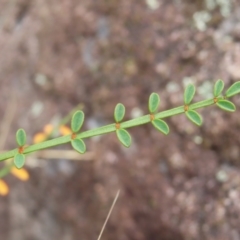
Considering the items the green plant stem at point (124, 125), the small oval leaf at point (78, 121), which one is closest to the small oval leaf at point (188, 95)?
the green plant stem at point (124, 125)

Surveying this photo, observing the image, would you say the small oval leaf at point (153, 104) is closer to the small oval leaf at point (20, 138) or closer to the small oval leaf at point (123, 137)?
the small oval leaf at point (123, 137)

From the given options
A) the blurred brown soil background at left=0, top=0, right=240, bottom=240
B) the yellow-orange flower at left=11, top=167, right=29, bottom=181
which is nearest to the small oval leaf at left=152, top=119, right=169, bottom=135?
the blurred brown soil background at left=0, top=0, right=240, bottom=240

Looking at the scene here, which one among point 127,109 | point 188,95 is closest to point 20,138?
point 188,95

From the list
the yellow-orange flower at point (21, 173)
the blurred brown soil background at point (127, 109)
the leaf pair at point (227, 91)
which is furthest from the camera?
the yellow-orange flower at point (21, 173)

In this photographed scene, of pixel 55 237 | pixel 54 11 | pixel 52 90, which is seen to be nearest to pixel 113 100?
pixel 52 90

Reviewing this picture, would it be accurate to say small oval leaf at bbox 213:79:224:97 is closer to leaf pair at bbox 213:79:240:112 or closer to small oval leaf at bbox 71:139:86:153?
leaf pair at bbox 213:79:240:112

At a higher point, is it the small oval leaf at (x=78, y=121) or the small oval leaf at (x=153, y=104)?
the small oval leaf at (x=153, y=104)

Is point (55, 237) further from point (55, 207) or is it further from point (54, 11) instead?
point (54, 11)

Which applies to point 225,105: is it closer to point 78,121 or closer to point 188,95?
point 188,95
